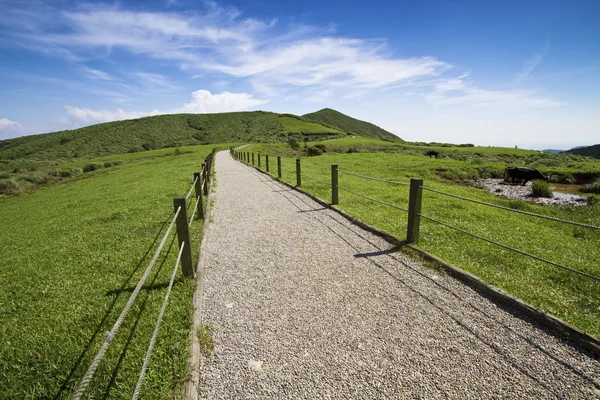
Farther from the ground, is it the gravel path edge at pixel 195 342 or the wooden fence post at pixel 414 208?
the wooden fence post at pixel 414 208

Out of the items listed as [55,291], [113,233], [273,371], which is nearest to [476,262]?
[273,371]

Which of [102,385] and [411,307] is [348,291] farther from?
[102,385]

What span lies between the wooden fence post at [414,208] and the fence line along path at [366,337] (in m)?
0.75

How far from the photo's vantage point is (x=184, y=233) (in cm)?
488

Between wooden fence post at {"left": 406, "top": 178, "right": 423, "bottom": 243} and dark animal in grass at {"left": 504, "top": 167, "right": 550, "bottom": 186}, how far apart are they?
16.7 meters

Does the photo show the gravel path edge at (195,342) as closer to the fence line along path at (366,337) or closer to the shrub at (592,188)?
the fence line along path at (366,337)

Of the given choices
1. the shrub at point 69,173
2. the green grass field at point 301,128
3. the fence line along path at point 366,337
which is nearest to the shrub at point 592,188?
the fence line along path at point 366,337

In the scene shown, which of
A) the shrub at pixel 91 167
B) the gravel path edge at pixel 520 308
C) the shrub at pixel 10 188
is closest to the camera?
the gravel path edge at pixel 520 308

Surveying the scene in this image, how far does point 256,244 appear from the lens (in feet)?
22.2

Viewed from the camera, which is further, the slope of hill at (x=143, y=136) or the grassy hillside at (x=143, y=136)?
the slope of hill at (x=143, y=136)

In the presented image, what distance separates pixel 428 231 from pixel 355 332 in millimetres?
4467

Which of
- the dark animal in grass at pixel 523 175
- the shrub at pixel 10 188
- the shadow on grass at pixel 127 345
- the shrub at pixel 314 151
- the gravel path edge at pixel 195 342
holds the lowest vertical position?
the shrub at pixel 10 188

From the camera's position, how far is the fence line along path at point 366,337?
280cm

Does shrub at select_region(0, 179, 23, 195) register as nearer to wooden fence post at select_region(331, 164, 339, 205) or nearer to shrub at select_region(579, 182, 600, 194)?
wooden fence post at select_region(331, 164, 339, 205)
